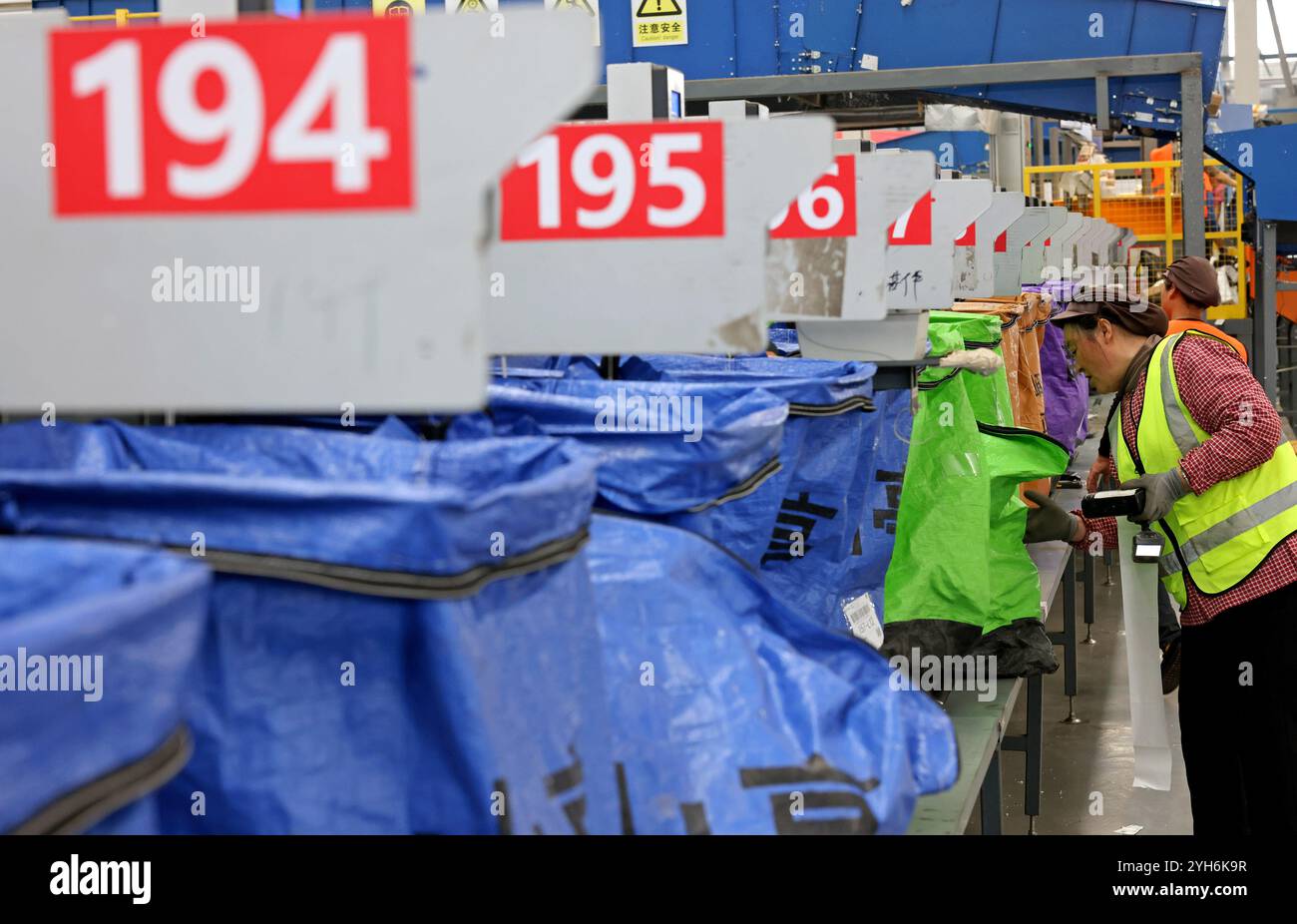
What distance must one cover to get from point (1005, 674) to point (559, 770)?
7.97 feet

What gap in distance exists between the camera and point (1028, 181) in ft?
39.9

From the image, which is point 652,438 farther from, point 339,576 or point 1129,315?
point 1129,315

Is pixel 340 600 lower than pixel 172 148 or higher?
lower

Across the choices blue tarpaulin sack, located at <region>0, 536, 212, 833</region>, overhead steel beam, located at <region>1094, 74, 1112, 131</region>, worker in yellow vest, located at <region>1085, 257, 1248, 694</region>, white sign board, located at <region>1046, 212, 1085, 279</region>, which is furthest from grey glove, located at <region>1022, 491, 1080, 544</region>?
overhead steel beam, located at <region>1094, 74, 1112, 131</region>

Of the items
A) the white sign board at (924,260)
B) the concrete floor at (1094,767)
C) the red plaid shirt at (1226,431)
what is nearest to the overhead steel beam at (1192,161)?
the concrete floor at (1094,767)

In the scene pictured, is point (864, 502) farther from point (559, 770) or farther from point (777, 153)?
point (559, 770)

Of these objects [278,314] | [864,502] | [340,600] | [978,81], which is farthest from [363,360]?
[978,81]

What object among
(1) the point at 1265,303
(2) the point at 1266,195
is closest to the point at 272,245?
(2) the point at 1266,195

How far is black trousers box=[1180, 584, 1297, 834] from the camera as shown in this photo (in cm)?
327

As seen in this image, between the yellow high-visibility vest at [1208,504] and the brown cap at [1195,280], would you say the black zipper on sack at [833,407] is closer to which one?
the yellow high-visibility vest at [1208,504]

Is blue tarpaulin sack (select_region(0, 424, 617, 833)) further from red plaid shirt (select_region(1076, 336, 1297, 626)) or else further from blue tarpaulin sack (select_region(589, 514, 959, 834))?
red plaid shirt (select_region(1076, 336, 1297, 626))
